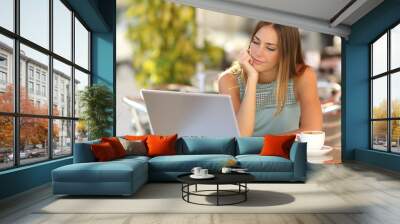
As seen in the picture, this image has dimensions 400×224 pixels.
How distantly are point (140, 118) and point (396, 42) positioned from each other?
589 cm

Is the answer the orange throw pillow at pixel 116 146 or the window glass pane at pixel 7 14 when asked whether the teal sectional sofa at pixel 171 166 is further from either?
the window glass pane at pixel 7 14

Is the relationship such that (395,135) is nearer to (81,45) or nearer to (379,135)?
(379,135)

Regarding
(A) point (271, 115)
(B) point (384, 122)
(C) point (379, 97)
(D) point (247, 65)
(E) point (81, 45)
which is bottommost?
(B) point (384, 122)

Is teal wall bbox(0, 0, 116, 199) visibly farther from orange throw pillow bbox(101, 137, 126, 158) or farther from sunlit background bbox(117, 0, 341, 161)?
orange throw pillow bbox(101, 137, 126, 158)

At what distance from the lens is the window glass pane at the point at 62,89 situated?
22.9ft

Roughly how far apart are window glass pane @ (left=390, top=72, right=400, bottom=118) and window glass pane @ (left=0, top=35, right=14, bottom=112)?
23.4ft

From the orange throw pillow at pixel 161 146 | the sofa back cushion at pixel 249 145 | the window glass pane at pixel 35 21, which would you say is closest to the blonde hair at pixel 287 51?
the sofa back cushion at pixel 249 145

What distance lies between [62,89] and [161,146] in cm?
217

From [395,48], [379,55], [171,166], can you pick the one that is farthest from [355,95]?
[171,166]

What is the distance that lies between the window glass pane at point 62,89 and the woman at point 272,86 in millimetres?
3666

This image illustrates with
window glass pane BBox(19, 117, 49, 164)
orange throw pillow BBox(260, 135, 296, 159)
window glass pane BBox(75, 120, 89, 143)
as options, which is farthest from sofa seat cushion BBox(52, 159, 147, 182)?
window glass pane BBox(75, 120, 89, 143)

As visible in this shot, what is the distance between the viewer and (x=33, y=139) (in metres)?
6.04

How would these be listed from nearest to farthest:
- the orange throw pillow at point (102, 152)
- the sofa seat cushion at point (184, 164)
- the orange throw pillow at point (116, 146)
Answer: the orange throw pillow at point (102, 152)
the sofa seat cushion at point (184, 164)
the orange throw pillow at point (116, 146)

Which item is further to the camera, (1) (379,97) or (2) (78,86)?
(1) (379,97)
